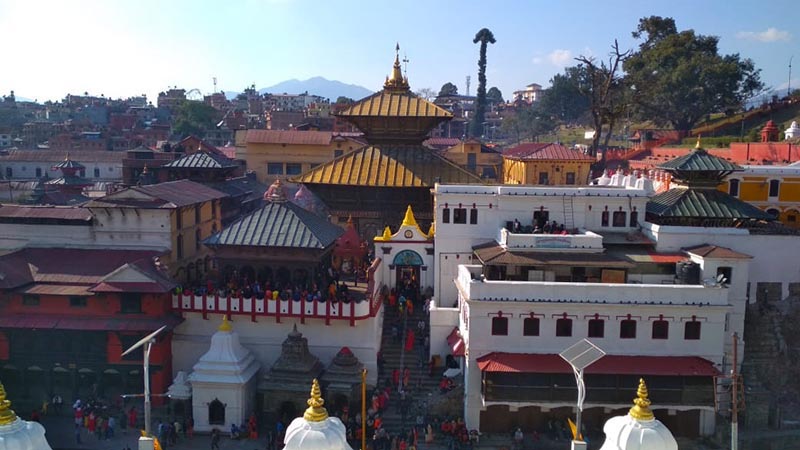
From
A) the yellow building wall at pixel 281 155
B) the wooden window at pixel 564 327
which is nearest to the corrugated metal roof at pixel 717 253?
the wooden window at pixel 564 327

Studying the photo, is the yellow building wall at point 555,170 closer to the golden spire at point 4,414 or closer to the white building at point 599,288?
the white building at point 599,288

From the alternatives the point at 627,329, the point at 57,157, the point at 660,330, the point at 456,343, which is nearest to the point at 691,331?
the point at 660,330

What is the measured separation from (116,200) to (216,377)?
1015cm

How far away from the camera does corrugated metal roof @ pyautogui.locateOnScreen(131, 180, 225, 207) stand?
31.8m

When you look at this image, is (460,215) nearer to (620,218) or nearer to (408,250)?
(408,250)

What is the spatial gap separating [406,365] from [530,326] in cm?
576

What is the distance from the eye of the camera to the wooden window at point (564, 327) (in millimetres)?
25969

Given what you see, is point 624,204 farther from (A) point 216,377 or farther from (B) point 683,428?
(A) point 216,377

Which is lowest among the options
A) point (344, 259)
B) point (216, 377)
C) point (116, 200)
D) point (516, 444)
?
point (516, 444)

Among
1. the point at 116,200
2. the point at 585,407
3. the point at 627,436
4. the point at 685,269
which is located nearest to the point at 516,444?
the point at 585,407

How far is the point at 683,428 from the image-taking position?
86.3ft

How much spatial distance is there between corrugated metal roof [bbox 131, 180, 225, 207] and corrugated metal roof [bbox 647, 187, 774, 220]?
21.4 metres

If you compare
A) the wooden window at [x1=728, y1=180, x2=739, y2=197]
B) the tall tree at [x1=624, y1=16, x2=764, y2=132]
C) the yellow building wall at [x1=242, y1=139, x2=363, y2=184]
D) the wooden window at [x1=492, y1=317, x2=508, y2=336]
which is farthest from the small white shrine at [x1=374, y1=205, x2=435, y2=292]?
the tall tree at [x1=624, y1=16, x2=764, y2=132]

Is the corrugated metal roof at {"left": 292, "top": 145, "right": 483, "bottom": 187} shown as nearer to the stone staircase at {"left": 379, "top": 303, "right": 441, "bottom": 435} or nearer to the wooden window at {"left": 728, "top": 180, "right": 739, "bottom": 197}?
the stone staircase at {"left": 379, "top": 303, "right": 441, "bottom": 435}
